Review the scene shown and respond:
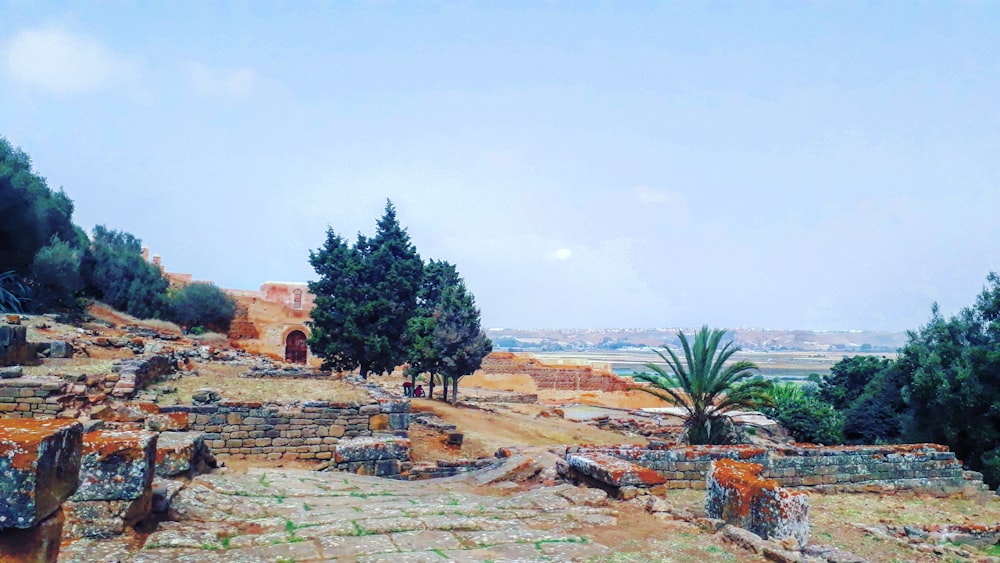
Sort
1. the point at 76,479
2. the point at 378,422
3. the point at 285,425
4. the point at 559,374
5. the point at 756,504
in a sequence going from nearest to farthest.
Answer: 1. the point at 76,479
2. the point at 756,504
3. the point at 285,425
4. the point at 378,422
5. the point at 559,374

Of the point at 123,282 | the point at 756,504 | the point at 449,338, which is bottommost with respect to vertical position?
the point at 756,504

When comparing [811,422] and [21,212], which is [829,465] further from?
[21,212]

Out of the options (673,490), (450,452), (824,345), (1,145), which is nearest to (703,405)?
(450,452)

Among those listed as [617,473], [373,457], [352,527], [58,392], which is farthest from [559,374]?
[352,527]

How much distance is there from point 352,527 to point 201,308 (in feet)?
121

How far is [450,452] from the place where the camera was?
1317cm

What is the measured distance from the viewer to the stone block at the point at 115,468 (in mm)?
4145

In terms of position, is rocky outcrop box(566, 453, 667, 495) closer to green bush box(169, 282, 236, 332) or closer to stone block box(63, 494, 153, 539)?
stone block box(63, 494, 153, 539)

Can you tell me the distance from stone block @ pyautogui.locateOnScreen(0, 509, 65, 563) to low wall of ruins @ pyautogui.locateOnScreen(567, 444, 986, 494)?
5.94 meters

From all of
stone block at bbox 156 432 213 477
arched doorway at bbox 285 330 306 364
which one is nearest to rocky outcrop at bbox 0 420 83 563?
stone block at bbox 156 432 213 477

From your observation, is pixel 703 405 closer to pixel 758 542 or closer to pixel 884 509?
pixel 884 509

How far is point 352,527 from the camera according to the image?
15.1 feet

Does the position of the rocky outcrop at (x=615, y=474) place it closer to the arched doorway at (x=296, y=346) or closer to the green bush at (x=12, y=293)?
the green bush at (x=12, y=293)

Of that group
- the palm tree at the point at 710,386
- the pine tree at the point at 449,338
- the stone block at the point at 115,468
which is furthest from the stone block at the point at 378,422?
the pine tree at the point at 449,338
